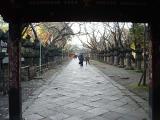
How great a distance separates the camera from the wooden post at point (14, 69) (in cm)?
730

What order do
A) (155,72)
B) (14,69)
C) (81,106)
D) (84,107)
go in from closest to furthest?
(155,72), (14,69), (84,107), (81,106)

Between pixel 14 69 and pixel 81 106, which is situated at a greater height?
pixel 14 69

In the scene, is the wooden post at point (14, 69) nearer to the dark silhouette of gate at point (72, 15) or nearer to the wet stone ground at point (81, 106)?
the dark silhouette of gate at point (72, 15)

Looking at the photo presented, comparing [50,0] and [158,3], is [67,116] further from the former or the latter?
[158,3]

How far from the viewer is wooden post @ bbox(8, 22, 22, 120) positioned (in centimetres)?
730

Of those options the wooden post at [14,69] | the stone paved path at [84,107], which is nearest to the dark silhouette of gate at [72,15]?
the wooden post at [14,69]

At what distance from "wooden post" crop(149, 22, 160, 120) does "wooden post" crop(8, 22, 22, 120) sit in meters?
3.50

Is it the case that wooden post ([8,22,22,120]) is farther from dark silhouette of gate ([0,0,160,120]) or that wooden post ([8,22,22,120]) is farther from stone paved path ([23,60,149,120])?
stone paved path ([23,60,149,120])

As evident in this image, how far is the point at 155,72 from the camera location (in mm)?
7297

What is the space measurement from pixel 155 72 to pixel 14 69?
3.68m

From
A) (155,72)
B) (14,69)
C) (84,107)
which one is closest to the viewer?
(155,72)

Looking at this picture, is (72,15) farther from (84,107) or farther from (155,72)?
(84,107)

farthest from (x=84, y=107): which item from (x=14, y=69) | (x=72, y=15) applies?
(x=72, y=15)

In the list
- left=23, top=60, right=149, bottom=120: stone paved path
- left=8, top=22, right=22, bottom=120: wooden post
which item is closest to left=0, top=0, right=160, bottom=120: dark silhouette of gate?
left=8, top=22, right=22, bottom=120: wooden post
